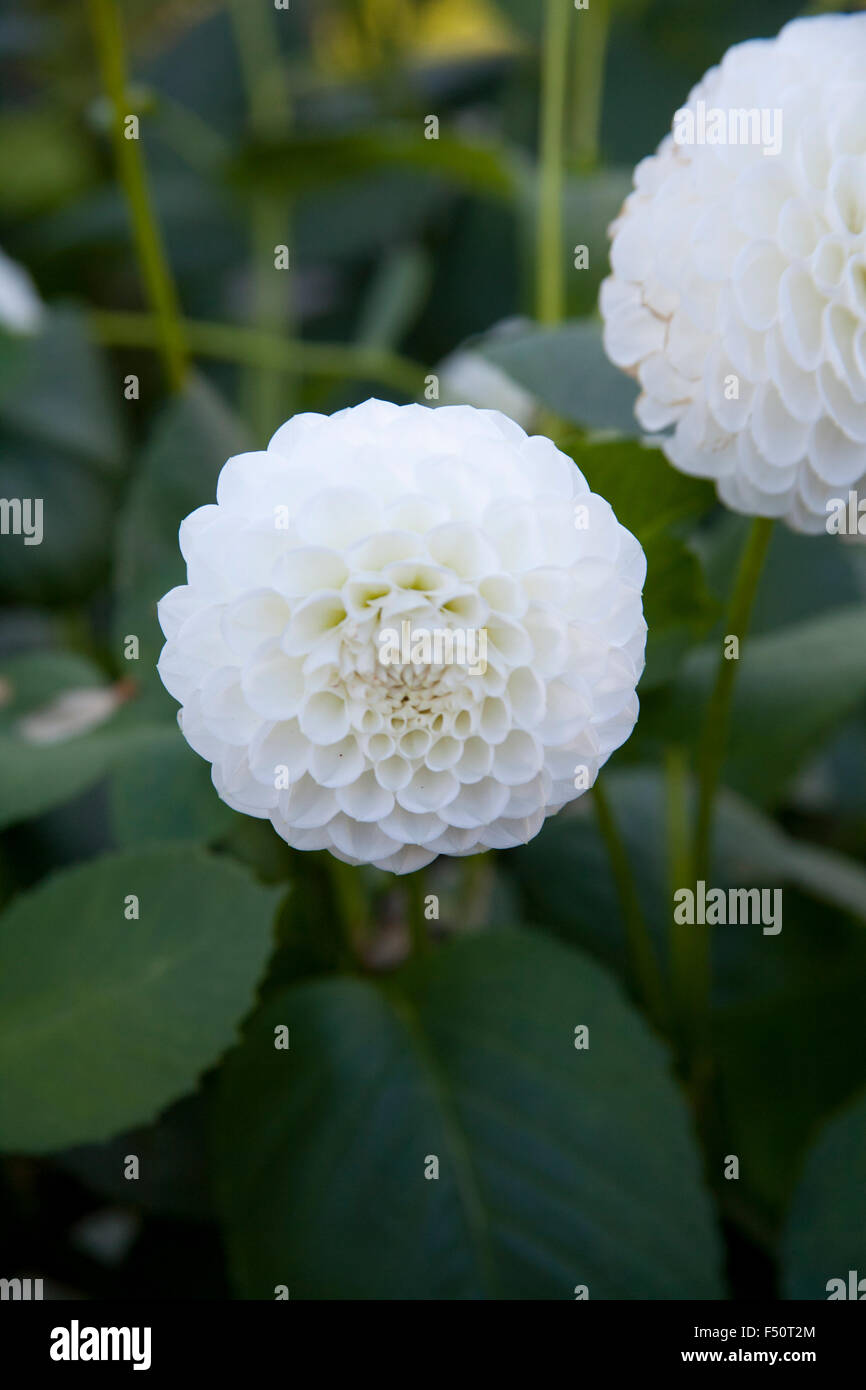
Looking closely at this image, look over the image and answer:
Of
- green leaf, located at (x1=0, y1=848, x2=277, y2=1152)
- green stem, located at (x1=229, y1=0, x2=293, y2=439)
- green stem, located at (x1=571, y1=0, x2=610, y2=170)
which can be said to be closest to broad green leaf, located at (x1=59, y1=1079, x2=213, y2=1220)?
green leaf, located at (x1=0, y1=848, x2=277, y2=1152)

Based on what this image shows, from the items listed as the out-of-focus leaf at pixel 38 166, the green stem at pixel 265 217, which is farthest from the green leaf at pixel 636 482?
the out-of-focus leaf at pixel 38 166

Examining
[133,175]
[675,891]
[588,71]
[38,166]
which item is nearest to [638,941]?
[675,891]

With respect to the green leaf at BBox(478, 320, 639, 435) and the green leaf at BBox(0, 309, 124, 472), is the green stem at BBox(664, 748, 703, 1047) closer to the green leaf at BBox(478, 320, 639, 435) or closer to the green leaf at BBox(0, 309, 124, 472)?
the green leaf at BBox(478, 320, 639, 435)

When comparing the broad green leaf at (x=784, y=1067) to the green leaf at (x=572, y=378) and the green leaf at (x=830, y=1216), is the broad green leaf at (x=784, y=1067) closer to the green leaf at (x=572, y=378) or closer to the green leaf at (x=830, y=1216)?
the green leaf at (x=830, y=1216)
